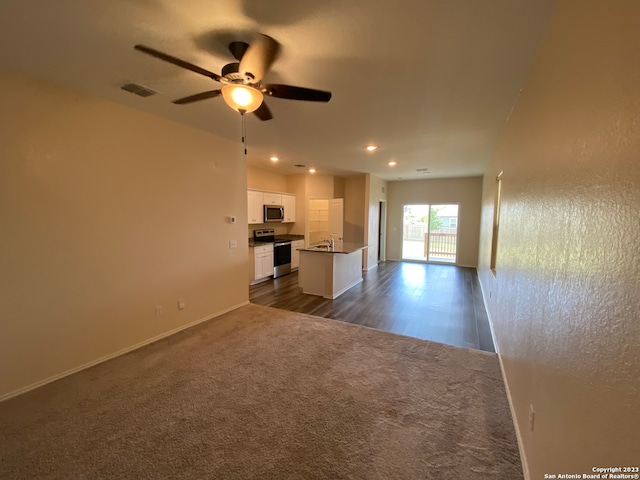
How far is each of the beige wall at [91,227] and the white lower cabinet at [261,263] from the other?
198cm

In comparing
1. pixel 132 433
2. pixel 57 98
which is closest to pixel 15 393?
pixel 132 433

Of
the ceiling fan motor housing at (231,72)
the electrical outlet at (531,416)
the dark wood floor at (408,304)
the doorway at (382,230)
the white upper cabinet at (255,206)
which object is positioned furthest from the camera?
the doorway at (382,230)

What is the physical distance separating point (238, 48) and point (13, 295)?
9.12 ft

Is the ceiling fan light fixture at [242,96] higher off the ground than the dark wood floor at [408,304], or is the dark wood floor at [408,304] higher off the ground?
the ceiling fan light fixture at [242,96]

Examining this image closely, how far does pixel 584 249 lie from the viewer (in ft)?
3.54

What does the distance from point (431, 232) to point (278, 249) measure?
16.9 feet

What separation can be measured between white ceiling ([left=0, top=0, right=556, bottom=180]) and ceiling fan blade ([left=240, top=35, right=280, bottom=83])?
10cm

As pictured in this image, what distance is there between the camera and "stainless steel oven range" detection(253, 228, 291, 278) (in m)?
6.64

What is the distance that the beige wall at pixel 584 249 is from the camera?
31.9 inches

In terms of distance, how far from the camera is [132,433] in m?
1.94

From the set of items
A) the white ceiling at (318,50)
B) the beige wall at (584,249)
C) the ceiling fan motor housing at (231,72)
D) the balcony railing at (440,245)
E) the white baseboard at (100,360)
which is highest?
the white ceiling at (318,50)

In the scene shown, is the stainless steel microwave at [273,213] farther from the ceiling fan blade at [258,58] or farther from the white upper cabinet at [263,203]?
the ceiling fan blade at [258,58]

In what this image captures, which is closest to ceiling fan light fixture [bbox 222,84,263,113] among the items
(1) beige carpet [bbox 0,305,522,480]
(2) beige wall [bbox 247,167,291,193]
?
(1) beige carpet [bbox 0,305,522,480]

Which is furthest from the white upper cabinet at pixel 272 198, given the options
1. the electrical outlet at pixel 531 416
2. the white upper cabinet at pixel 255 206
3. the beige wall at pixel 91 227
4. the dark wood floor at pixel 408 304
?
the electrical outlet at pixel 531 416
